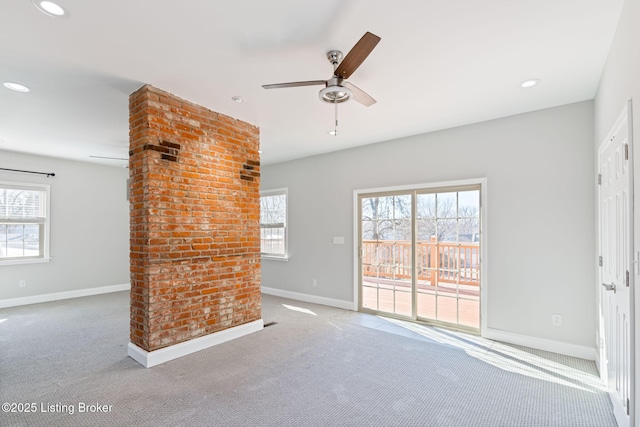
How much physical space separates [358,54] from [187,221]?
2.31 m

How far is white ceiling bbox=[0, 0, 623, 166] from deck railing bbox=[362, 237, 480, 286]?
163cm

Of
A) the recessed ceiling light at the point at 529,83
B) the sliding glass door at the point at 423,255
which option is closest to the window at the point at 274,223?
the sliding glass door at the point at 423,255

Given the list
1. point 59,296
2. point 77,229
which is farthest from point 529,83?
point 59,296

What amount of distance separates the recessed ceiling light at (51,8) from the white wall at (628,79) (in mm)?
3182

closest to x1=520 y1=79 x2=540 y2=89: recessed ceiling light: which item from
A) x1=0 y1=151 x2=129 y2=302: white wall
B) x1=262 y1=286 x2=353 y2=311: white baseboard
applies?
x1=262 y1=286 x2=353 y2=311: white baseboard

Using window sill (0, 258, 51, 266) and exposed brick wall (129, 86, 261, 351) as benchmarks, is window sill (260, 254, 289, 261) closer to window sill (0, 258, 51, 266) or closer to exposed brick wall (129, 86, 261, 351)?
exposed brick wall (129, 86, 261, 351)

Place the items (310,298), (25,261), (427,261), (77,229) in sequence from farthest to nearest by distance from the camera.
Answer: (77,229) < (310,298) < (25,261) < (427,261)

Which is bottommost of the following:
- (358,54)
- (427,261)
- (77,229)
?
(427,261)

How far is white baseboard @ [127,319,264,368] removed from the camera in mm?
3006

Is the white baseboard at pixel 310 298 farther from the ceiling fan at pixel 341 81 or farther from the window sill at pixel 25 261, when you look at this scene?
the window sill at pixel 25 261

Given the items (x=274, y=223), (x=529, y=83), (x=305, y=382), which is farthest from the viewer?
(x=274, y=223)

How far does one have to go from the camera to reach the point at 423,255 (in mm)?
4430

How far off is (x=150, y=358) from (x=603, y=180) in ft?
14.2

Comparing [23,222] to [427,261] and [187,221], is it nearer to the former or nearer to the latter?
[187,221]
